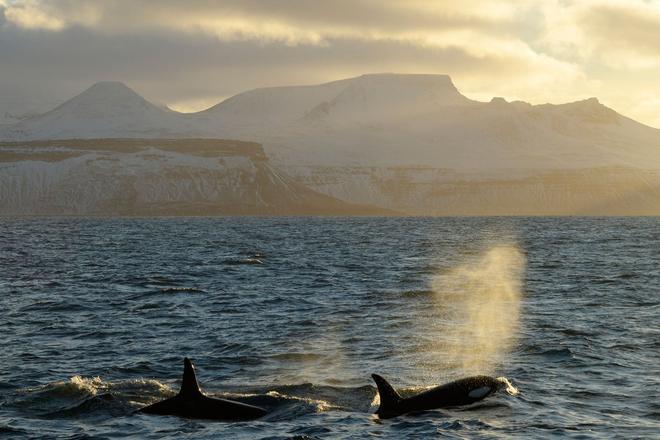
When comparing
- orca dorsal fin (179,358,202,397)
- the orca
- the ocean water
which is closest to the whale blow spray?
the ocean water

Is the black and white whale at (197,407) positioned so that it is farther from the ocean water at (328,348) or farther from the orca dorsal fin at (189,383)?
the ocean water at (328,348)

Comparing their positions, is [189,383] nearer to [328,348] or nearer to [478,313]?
[328,348]

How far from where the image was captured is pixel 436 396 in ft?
83.6

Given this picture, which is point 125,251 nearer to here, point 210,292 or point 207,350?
point 210,292

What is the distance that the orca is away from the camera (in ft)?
81.0

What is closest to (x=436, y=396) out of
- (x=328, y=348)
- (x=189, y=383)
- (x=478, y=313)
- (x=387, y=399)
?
(x=387, y=399)

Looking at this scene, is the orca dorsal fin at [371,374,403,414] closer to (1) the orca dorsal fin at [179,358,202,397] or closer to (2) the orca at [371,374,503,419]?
(2) the orca at [371,374,503,419]

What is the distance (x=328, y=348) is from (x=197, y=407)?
9994 millimetres

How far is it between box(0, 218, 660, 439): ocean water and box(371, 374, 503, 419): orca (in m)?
0.39

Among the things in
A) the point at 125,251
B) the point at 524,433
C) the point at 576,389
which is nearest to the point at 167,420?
the point at 524,433

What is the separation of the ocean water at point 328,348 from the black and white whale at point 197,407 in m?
0.45

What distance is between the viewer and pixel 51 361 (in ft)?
103

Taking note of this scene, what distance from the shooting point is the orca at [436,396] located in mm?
24688

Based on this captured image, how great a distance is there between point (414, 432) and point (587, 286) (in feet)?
114
